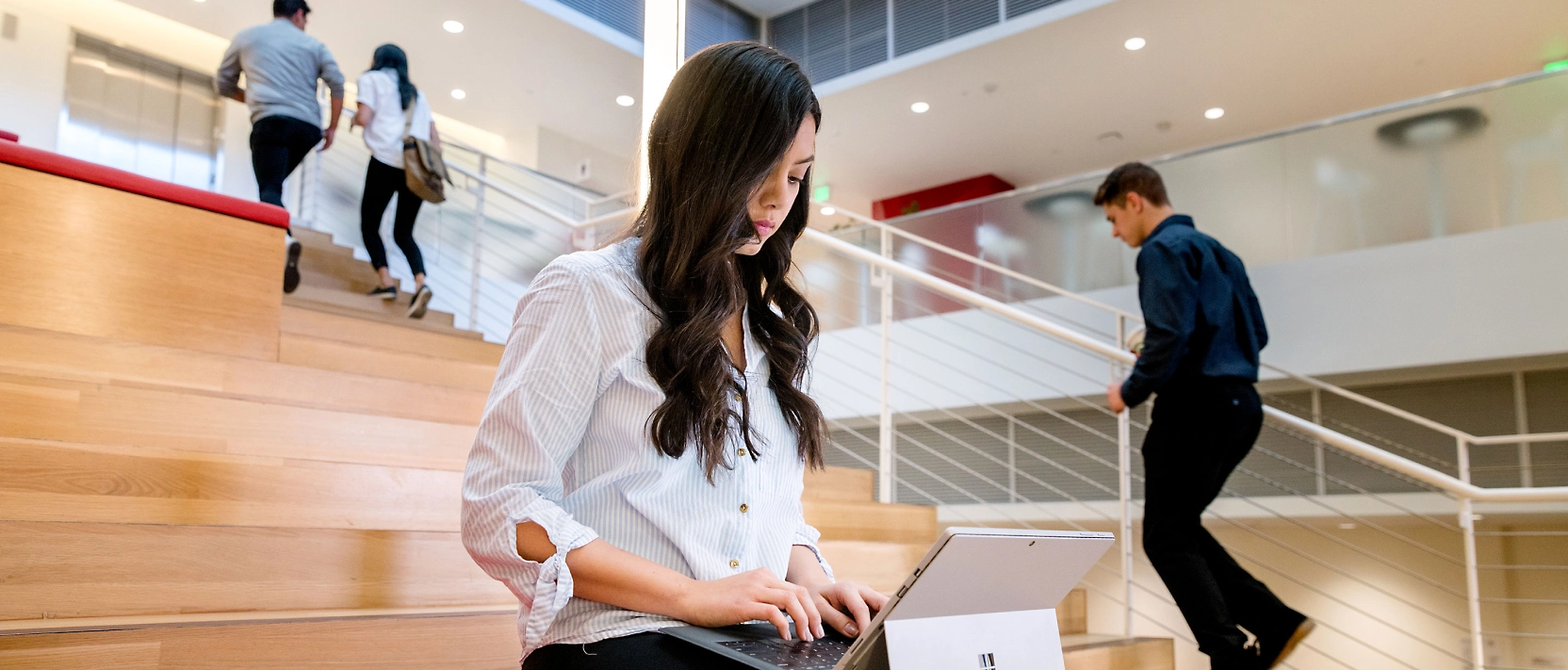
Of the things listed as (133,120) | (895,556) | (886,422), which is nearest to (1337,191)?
(886,422)

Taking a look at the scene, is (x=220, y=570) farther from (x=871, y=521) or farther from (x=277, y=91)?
(x=277, y=91)

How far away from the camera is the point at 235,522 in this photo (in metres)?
1.67

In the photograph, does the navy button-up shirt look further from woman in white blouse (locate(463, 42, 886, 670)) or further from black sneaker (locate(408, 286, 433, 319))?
black sneaker (locate(408, 286, 433, 319))

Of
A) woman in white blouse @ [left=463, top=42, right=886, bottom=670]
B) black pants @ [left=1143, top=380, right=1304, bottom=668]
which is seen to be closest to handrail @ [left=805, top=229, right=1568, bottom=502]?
black pants @ [left=1143, top=380, right=1304, bottom=668]

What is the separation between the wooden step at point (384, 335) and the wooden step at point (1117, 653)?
6.44ft

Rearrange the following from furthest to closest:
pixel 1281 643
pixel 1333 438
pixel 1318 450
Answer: pixel 1318 450, pixel 1333 438, pixel 1281 643

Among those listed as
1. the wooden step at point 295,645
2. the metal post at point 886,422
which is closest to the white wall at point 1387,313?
the metal post at point 886,422

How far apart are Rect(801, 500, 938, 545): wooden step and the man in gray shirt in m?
2.04

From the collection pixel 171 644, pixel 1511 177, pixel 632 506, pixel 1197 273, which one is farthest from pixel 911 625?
pixel 1511 177

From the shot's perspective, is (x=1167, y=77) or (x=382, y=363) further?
(x=1167, y=77)

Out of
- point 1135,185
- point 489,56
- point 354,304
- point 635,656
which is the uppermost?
point 489,56

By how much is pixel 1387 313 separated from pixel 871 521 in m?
3.53

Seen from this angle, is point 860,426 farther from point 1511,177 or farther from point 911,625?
point 911,625

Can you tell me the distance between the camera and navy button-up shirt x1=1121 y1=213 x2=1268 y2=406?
2.23 m
